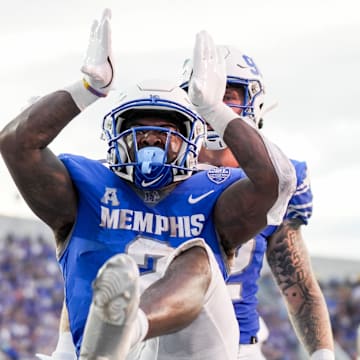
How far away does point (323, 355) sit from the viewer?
5.57 meters

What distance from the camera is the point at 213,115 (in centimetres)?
435

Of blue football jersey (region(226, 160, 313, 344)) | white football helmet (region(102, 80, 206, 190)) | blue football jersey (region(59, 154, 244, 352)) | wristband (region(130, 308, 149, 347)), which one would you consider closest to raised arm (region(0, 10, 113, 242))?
blue football jersey (region(59, 154, 244, 352))

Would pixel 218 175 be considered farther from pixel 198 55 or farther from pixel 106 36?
pixel 106 36

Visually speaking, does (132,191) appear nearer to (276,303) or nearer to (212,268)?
(212,268)

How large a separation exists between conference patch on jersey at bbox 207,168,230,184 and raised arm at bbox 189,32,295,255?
0.13m

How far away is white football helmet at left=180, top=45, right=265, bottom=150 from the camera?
5754 mm

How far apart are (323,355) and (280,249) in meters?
0.54

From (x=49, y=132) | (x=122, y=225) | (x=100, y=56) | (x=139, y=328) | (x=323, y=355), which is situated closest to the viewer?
(x=139, y=328)

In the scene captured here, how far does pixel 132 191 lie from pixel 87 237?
26 centimetres

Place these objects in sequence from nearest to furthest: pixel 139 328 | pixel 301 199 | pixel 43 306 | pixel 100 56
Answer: pixel 139 328, pixel 100 56, pixel 301 199, pixel 43 306

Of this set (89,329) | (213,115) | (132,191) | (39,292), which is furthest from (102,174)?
(39,292)

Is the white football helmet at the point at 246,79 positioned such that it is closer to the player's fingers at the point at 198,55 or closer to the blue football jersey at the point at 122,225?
the blue football jersey at the point at 122,225

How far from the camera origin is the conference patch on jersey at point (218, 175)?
4691 mm

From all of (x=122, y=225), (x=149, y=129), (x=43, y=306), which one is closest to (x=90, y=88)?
(x=149, y=129)
